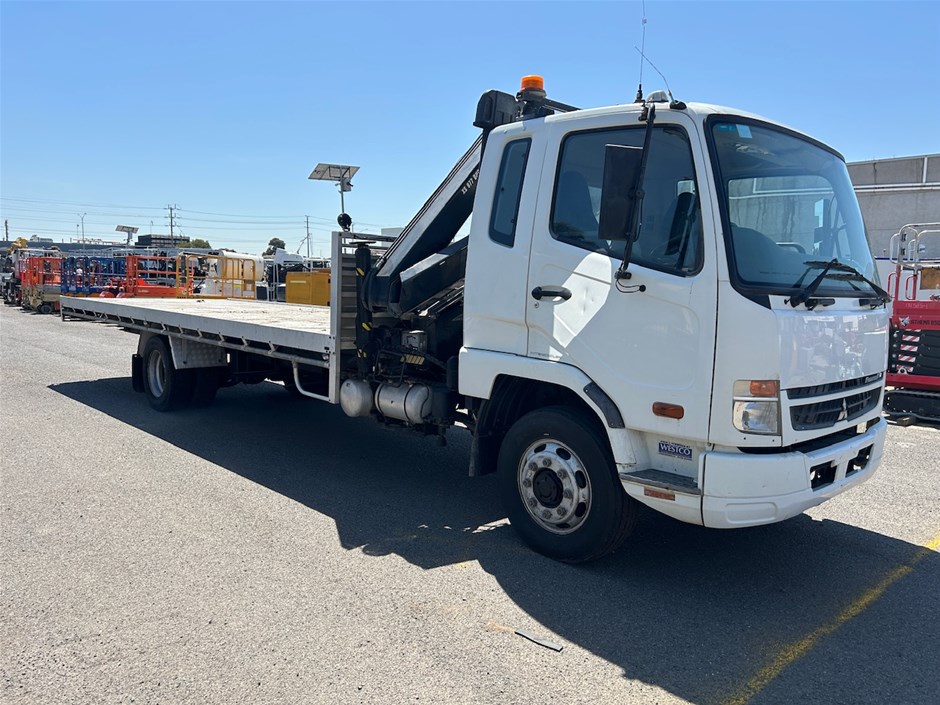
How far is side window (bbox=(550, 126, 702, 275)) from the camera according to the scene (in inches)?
153

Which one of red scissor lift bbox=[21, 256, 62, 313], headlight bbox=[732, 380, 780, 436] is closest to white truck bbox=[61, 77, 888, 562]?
headlight bbox=[732, 380, 780, 436]

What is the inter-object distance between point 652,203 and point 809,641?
239 cm

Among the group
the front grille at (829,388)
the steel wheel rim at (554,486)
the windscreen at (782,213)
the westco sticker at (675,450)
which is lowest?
the steel wheel rim at (554,486)

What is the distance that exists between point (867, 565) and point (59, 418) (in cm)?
837

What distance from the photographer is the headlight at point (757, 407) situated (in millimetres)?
3688

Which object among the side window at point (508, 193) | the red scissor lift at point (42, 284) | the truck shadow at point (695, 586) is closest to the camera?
the truck shadow at point (695, 586)

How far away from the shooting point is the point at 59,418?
340 inches

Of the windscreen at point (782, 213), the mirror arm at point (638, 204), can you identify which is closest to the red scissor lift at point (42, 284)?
the mirror arm at point (638, 204)

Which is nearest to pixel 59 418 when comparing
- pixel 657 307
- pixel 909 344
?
pixel 657 307

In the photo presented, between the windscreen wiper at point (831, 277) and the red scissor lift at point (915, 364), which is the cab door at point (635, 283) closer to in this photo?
the windscreen wiper at point (831, 277)

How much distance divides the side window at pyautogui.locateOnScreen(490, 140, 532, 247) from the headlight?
1.74 metres

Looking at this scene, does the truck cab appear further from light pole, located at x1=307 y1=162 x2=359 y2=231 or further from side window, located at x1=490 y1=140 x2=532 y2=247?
light pole, located at x1=307 y1=162 x2=359 y2=231

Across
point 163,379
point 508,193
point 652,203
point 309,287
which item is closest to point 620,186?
point 652,203

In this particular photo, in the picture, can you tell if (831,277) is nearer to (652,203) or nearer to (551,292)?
(652,203)
